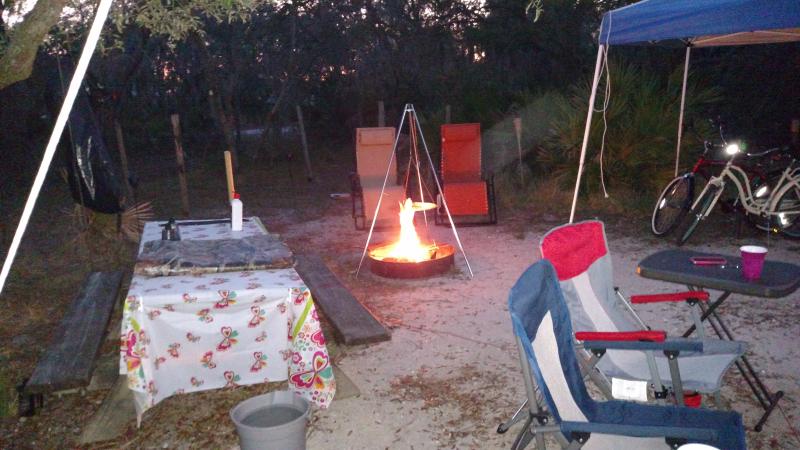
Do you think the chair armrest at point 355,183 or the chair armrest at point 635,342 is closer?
the chair armrest at point 635,342

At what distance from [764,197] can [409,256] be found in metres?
3.38

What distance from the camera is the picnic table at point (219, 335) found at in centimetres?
283

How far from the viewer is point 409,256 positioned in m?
5.66

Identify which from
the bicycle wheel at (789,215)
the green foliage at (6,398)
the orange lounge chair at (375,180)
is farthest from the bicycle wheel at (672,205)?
the green foliage at (6,398)

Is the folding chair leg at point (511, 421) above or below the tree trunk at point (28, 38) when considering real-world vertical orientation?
below

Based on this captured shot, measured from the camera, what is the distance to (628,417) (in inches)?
94.0

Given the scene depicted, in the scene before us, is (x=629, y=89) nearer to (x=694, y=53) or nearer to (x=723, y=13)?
(x=694, y=53)

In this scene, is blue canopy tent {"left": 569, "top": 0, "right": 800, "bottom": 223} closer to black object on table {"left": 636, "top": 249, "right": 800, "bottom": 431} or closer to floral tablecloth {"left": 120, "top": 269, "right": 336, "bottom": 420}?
black object on table {"left": 636, "top": 249, "right": 800, "bottom": 431}

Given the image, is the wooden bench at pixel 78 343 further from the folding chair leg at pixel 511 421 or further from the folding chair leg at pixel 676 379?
the folding chair leg at pixel 676 379

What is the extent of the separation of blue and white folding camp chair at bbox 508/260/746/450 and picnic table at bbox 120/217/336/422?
3.50 feet

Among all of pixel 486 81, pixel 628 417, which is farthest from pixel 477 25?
pixel 628 417

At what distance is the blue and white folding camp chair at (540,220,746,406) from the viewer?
8.69ft

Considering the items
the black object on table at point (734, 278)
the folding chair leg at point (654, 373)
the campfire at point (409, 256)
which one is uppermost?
the black object on table at point (734, 278)

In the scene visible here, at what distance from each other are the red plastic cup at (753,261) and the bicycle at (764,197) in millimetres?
3384
